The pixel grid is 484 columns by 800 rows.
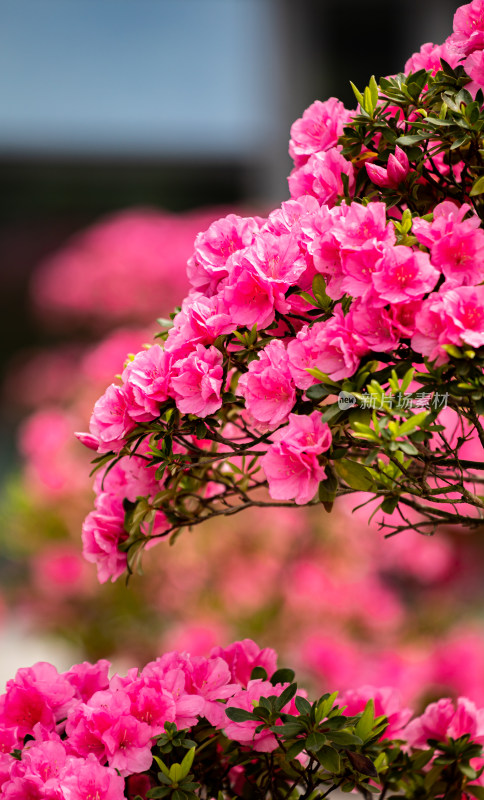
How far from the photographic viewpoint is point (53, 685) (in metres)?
0.89

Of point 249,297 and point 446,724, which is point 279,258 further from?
point 446,724

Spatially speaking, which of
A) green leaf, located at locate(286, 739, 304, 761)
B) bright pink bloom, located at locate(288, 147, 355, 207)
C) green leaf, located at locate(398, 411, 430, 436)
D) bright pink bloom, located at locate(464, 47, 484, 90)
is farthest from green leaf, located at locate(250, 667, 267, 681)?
bright pink bloom, located at locate(464, 47, 484, 90)

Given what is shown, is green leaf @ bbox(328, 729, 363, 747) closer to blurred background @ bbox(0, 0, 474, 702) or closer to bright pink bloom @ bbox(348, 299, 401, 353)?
bright pink bloom @ bbox(348, 299, 401, 353)

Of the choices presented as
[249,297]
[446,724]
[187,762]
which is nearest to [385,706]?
[446,724]

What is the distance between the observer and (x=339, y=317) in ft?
2.36

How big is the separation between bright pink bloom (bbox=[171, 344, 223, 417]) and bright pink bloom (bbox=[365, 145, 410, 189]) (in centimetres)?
23

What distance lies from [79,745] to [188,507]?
28 cm

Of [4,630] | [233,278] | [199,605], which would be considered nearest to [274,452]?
[233,278]

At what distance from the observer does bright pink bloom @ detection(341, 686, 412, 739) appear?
3.22 ft

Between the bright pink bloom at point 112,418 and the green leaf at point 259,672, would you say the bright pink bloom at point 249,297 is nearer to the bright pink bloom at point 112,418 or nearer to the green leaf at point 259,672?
the bright pink bloom at point 112,418

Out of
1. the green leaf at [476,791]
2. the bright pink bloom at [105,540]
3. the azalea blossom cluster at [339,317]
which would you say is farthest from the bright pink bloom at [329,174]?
the green leaf at [476,791]

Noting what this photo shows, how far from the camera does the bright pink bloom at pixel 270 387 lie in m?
0.74

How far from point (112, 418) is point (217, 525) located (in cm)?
168

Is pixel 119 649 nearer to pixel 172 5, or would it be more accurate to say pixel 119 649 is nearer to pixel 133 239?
pixel 133 239
